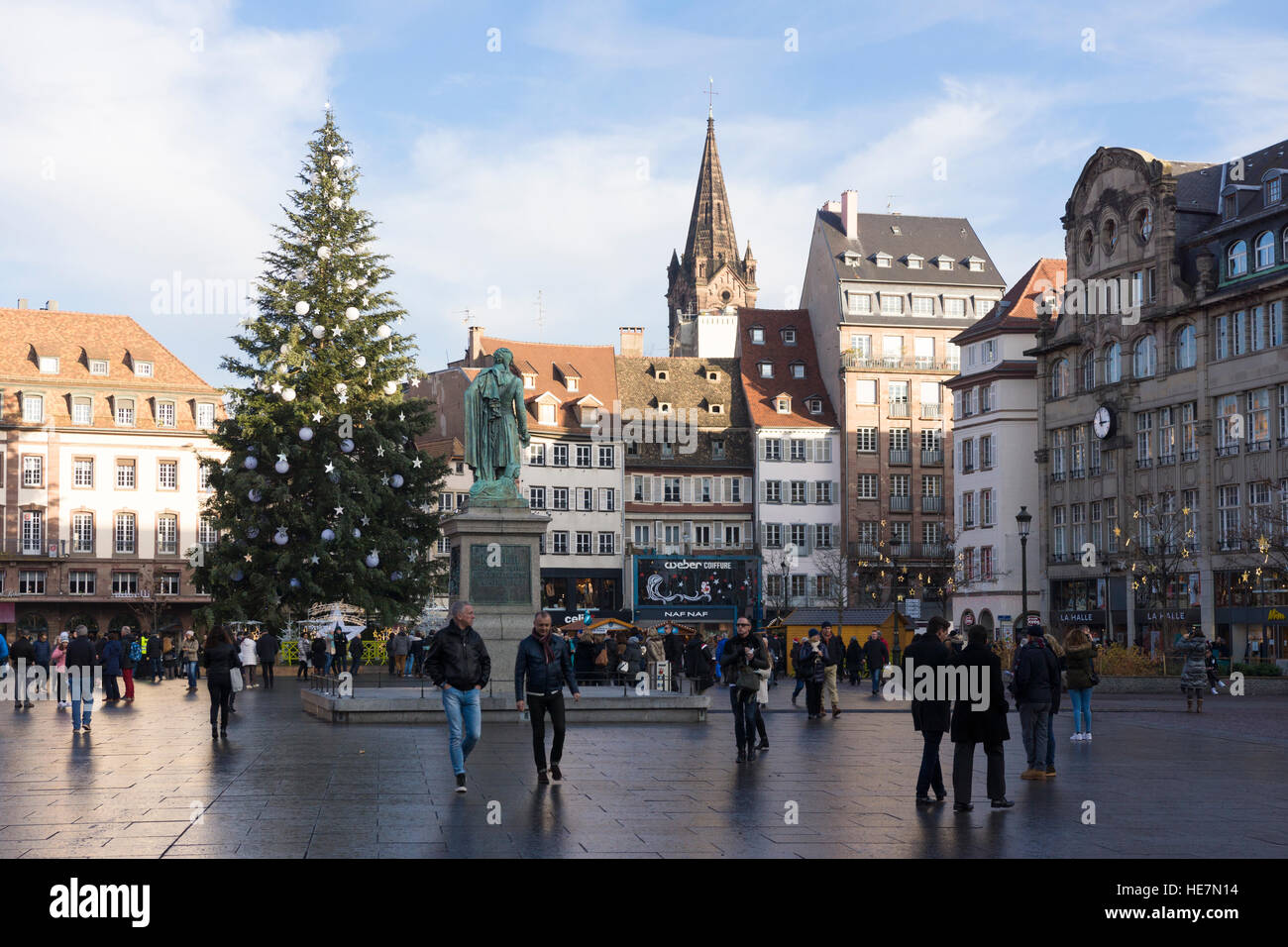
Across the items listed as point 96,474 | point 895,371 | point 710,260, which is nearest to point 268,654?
point 96,474

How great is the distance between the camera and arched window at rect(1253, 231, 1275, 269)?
59.4m

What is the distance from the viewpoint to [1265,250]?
196ft

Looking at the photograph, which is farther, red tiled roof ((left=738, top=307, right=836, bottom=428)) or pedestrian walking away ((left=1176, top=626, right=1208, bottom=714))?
red tiled roof ((left=738, top=307, right=836, bottom=428))

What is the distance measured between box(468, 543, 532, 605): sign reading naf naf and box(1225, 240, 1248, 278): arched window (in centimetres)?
4410

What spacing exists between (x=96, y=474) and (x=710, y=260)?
60.3 m

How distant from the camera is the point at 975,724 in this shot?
47.1ft

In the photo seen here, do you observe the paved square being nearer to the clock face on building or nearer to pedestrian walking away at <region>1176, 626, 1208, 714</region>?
pedestrian walking away at <region>1176, 626, 1208, 714</region>

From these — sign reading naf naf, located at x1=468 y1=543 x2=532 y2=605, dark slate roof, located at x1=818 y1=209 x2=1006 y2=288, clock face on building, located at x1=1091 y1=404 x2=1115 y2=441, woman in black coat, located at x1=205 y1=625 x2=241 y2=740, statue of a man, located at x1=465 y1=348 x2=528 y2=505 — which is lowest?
woman in black coat, located at x1=205 y1=625 x2=241 y2=740

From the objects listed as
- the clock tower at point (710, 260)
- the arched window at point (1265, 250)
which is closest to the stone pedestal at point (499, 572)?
the arched window at point (1265, 250)

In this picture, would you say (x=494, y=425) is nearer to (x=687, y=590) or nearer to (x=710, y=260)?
(x=687, y=590)

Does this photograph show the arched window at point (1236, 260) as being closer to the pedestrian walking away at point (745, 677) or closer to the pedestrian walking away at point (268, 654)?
the pedestrian walking away at point (268, 654)

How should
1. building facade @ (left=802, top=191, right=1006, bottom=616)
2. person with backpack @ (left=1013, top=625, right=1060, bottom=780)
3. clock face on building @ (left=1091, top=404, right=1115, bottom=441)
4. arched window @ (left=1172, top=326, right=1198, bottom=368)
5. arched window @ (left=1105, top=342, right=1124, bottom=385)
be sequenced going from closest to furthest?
person with backpack @ (left=1013, top=625, right=1060, bottom=780) < arched window @ (left=1172, top=326, right=1198, bottom=368) < clock face on building @ (left=1091, top=404, right=1115, bottom=441) < arched window @ (left=1105, top=342, right=1124, bottom=385) < building facade @ (left=802, top=191, right=1006, bottom=616)

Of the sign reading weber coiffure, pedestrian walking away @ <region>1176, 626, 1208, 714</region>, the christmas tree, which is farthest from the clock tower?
pedestrian walking away @ <region>1176, 626, 1208, 714</region>

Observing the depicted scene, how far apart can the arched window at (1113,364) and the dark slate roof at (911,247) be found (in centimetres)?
2235
